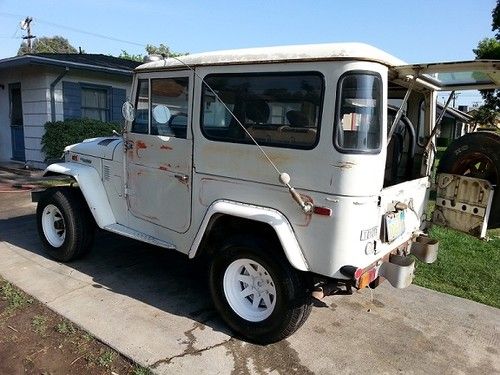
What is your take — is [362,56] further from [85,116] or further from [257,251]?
[85,116]

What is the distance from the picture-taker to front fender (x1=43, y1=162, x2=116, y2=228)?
4.45 meters

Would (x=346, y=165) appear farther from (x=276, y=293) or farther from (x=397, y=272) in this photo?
(x=276, y=293)

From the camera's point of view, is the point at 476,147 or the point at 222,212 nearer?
the point at 222,212

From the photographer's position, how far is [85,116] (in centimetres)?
1158

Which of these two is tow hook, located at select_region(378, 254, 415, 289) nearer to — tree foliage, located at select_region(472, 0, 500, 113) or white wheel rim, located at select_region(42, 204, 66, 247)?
white wheel rim, located at select_region(42, 204, 66, 247)

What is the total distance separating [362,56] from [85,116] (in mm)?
10384

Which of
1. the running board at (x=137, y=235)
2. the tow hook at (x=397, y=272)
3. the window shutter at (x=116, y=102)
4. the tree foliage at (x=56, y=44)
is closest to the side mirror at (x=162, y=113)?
the running board at (x=137, y=235)

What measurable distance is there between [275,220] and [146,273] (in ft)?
7.14

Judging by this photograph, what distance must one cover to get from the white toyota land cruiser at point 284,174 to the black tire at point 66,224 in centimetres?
35

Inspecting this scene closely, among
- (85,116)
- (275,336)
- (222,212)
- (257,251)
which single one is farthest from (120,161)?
(85,116)

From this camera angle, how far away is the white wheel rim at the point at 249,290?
131 inches

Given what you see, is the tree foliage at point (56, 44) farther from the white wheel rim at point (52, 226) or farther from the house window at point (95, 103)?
the white wheel rim at point (52, 226)

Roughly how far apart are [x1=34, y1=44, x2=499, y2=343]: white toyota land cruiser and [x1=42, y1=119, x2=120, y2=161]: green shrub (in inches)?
265

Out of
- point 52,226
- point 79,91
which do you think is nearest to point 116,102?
point 79,91
